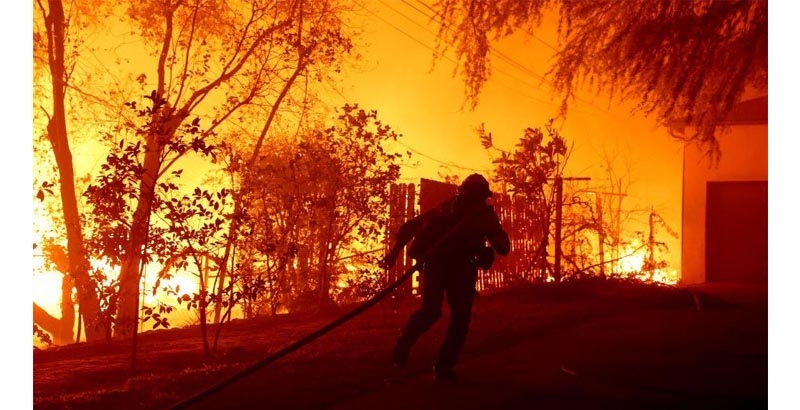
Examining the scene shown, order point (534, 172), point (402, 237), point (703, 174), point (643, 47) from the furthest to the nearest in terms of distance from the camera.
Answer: point (703, 174) < point (534, 172) < point (643, 47) < point (402, 237)

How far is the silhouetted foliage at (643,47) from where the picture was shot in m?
8.14

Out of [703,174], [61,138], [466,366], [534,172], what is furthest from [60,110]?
[703,174]

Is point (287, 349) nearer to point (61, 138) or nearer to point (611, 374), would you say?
point (611, 374)

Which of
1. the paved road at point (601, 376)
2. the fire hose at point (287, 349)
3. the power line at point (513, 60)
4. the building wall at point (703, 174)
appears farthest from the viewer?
the building wall at point (703, 174)

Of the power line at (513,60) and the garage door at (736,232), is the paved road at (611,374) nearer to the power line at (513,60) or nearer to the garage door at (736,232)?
the power line at (513,60)

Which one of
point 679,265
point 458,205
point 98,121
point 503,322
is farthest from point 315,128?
point 679,265

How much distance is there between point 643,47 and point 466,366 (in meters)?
3.59

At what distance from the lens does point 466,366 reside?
293 inches

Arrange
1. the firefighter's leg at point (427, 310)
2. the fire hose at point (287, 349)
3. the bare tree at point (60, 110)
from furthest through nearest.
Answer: the bare tree at point (60, 110)
the firefighter's leg at point (427, 310)
the fire hose at point (287, 349)

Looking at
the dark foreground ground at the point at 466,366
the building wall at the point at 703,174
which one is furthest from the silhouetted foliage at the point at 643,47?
the building wall at the point at 703,174

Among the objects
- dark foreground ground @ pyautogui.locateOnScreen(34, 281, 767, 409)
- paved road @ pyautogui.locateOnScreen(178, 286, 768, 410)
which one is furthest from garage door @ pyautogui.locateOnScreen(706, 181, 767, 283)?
paved road @ pyautogui.locateOnScreen(178, 286, 768, 410)

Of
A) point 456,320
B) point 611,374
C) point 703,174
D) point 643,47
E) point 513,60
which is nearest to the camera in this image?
point 456,320

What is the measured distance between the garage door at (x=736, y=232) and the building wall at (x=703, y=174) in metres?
0.14

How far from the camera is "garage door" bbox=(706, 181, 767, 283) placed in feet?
61.9
